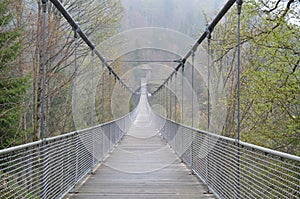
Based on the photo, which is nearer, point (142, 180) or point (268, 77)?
point (142, 180)

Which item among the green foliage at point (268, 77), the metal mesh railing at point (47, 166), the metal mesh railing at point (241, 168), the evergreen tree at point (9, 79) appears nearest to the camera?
the metal mesh railing at point (241, 168)

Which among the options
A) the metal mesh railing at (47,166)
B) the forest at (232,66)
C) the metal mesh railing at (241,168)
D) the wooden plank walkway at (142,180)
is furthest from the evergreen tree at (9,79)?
the metal mesh railing at (241,168)

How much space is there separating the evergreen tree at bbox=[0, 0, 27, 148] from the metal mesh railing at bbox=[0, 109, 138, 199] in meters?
1.41

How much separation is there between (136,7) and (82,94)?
13.2ft

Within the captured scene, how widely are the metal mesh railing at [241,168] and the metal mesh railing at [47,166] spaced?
1.59 metres

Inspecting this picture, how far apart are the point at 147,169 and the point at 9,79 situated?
2.62 meters

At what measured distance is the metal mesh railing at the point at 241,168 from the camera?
2484mm

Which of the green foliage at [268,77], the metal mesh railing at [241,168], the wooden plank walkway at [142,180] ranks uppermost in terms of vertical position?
the green foliage at [268,77]

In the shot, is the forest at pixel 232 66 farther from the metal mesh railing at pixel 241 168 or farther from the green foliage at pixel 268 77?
the metal mesh railing at pixel 241 168

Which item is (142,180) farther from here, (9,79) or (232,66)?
(232,66)

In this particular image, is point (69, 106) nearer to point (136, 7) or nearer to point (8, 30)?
point (8, 30)

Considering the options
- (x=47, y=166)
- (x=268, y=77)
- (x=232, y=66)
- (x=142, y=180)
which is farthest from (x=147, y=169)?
(x=47, y=166)

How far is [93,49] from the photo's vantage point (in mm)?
6266

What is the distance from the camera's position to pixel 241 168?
3365 millimetres
